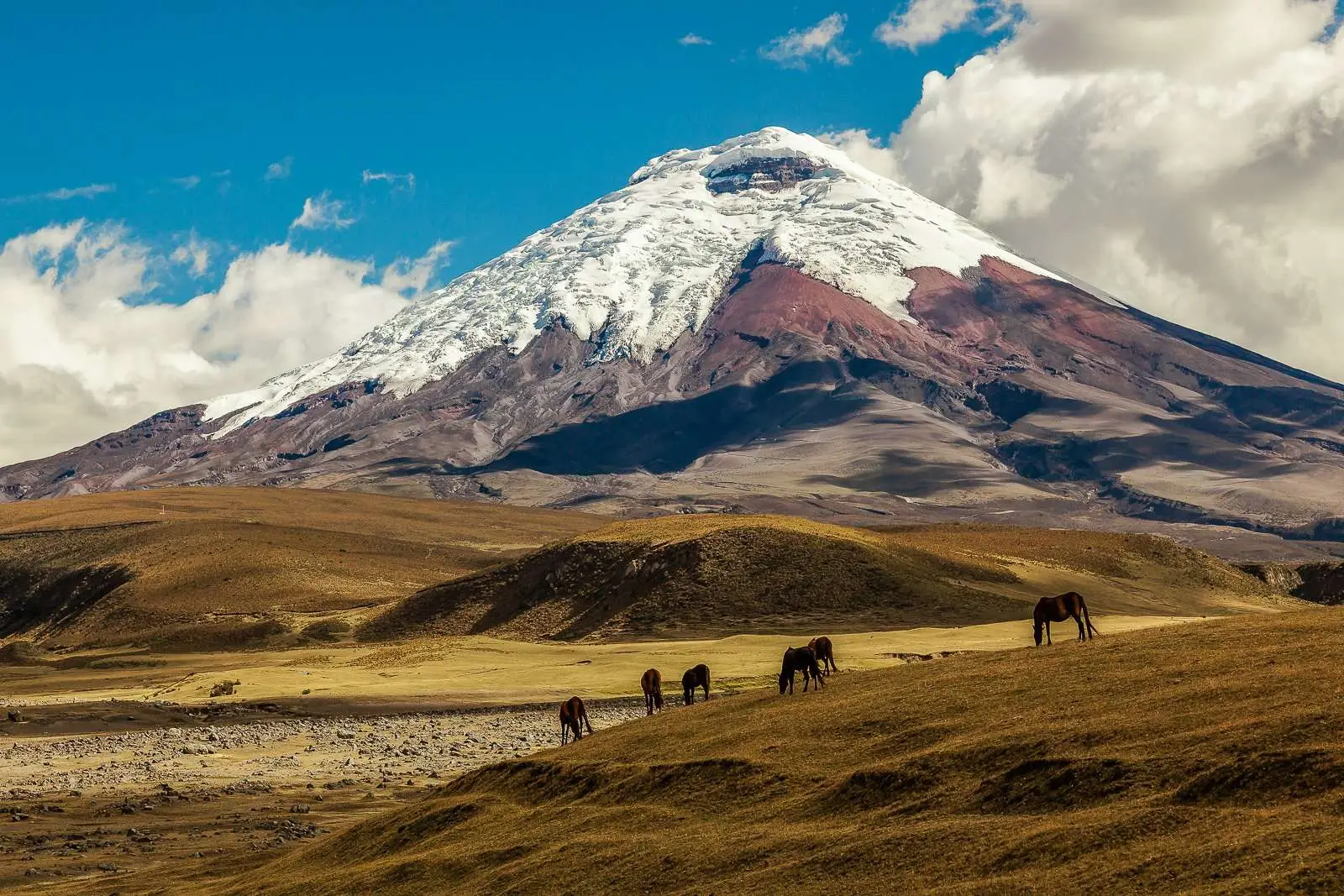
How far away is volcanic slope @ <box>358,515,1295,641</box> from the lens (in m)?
112

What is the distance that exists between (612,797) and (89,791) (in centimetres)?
2801

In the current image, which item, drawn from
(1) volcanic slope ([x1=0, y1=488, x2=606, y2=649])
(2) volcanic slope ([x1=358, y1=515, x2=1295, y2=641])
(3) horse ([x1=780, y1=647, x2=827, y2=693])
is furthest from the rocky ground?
(1) volcanic slope ([x1=0, y1=488, x2=606, y2=649])

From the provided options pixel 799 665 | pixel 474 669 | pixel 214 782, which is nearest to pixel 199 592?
pixel 474 669

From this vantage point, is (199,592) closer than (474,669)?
No

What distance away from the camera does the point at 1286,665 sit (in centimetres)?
2711

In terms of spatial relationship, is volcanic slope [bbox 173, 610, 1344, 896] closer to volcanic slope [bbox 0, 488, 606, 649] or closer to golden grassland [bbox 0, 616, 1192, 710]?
golden grassland [bbox 0, 616, 1192, 710]

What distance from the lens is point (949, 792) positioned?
81.7 ft

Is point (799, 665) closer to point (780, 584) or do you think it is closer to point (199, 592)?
point (780, 584)

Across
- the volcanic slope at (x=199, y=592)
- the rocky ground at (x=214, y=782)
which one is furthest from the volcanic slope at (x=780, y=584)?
the rocky ground at (x=214, y=782)

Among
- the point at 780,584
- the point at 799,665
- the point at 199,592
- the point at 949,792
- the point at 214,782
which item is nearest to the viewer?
the point at 949,792

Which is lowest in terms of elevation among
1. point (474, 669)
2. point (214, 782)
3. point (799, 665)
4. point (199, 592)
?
point (214, 782)

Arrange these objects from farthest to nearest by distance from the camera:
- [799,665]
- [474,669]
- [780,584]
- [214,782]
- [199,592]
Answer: [199,592], [780,584], [474,669], [214,782], [799,665]

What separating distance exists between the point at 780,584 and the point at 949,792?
92502 mm

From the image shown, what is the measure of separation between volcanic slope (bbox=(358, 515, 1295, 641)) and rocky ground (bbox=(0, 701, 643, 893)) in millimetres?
40572
